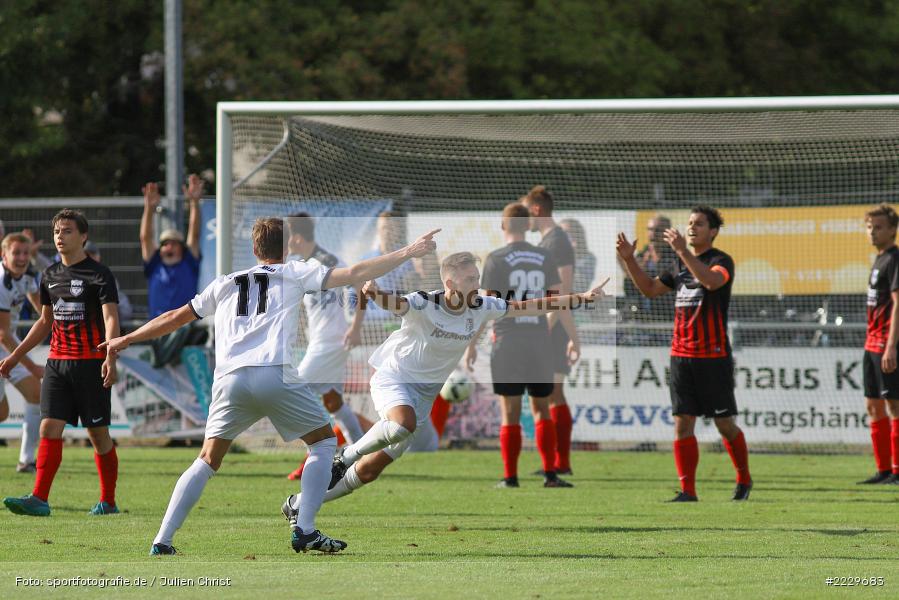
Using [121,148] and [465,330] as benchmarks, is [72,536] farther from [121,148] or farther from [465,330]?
[121,148]

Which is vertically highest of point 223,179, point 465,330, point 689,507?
point 223,179

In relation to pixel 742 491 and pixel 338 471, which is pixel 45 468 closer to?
pixel 338 471

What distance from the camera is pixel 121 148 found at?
27016 mm

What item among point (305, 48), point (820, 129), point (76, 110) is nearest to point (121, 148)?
point (76, 110)

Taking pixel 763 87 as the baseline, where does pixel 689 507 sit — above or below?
below

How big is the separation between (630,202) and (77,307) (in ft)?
23.3

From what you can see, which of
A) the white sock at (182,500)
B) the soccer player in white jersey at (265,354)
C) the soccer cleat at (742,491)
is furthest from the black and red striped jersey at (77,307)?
the soccer cleat at (742,491)

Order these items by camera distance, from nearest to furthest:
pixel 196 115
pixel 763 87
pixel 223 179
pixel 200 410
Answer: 1. pixel 223 179
2. pixel 200 410
3. pixel 196 115
4. pixel 763 87

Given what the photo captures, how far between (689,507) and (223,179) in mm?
5281

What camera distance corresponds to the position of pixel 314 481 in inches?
308

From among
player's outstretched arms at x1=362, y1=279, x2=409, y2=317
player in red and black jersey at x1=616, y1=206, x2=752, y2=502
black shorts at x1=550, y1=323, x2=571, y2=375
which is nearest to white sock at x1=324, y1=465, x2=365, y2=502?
player's outstretched arms at x1=362, y1=279, x2=409, y2=317

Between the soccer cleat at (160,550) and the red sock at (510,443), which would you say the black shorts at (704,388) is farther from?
the soccer cleat at (160,550)

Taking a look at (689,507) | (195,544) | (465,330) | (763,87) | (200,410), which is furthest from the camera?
(763,87)

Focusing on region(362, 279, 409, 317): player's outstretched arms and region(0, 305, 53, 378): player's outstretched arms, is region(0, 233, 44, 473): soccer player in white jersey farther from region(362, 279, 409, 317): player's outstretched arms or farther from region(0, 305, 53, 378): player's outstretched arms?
region(362, 279, 409, 317): player's outstretched arms
